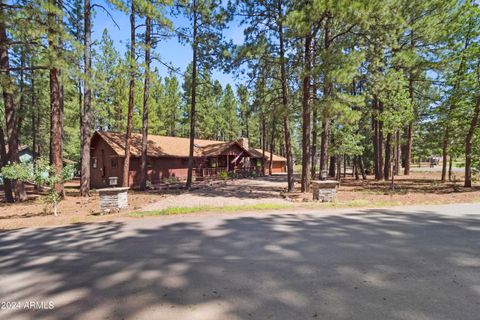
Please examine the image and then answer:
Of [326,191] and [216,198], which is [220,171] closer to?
[216,198]

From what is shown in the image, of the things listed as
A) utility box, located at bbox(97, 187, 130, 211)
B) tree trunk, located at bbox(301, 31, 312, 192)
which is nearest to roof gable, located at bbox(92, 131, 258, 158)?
utility box, located at bbox(97, 187, 130, 211)

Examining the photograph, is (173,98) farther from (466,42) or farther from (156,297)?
(156,297)

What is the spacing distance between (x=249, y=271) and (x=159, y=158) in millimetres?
20085

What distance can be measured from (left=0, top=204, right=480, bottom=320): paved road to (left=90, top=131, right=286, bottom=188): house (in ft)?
44.0

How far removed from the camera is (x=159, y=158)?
22.4m

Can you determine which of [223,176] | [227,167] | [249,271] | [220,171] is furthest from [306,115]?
[227,167]

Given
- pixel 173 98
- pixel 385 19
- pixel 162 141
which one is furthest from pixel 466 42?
pixel 173 98

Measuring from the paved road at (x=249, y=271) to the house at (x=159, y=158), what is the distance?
44.0 ft

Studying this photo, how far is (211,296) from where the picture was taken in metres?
3.14

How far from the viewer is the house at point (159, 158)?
20375 millimetres

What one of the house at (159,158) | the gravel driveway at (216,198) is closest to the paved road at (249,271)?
the gravel driveway at (216,198)

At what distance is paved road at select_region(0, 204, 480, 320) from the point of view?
9.37 feet

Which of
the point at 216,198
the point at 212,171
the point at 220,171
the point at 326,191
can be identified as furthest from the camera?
the point at 220,171

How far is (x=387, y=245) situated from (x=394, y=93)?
36.5ft
